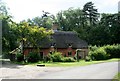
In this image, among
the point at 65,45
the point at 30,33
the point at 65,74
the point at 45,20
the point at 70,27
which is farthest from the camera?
the point at 45,20

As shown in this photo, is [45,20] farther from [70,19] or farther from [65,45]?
[65,45]

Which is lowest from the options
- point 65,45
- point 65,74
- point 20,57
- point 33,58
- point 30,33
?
point 65,74

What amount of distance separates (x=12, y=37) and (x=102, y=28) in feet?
140

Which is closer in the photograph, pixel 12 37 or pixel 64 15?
pixel 12 37

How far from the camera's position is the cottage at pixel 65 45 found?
2618 inches

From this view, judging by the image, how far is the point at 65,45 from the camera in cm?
6975

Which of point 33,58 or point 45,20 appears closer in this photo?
point 33,58

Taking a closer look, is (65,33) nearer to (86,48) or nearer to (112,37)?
(86,48)

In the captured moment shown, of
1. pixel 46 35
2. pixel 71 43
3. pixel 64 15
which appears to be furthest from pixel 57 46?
pixel 64 15

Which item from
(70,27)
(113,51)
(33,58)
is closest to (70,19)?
(70,27)

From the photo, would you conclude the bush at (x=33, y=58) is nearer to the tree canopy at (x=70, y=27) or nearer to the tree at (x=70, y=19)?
the tree canopy at (x=70, y=27)

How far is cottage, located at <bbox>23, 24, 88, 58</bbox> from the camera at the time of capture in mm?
66500

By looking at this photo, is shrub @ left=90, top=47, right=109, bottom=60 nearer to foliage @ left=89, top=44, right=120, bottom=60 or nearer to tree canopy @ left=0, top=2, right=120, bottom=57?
foliage @ left=89, top=44, right=120, bottom=60

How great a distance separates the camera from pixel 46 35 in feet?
198
